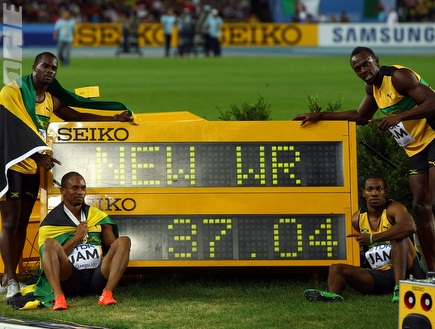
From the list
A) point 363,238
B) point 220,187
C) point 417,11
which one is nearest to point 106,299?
point 220,187

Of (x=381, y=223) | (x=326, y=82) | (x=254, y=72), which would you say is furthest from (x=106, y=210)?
(x=254, y=72)

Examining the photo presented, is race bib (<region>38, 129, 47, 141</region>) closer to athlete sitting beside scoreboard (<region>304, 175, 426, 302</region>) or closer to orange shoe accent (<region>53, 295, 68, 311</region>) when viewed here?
orange shoe accent (<region>53, 295, 68, 311</region>)

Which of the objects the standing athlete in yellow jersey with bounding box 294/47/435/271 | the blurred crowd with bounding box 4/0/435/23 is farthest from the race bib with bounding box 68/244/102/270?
the blurred crowd with bounding box 4/0/435/23

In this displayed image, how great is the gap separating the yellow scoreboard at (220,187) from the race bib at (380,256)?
0.14 m

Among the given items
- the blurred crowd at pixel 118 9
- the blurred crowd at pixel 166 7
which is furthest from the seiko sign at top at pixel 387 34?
the blurred crowd at pixel 118 9

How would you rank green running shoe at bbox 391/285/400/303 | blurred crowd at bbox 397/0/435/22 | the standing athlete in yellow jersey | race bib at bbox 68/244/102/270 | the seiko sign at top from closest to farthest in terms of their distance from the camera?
green running shoe at bbox 391/285/400/303, race bib at bbox 68/244/102/270, the standing athlete in yellow jersey, the seiko sign at top, blurred crowd at bbox 397/0/435/22

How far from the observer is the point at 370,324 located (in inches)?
303

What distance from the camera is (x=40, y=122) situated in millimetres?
9094

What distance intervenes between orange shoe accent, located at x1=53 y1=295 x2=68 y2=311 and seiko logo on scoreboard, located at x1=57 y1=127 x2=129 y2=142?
1.48 metres

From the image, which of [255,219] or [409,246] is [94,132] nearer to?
→ [255,219]

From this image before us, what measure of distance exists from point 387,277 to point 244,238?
1194mm

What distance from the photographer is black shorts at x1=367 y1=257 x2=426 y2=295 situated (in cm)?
869

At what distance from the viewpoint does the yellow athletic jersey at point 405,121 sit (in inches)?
351

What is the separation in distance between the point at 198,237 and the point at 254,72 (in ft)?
82.0
